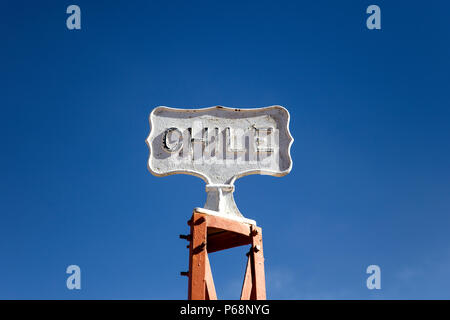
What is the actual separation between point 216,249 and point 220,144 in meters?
1.50

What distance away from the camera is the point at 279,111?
26.9 feet

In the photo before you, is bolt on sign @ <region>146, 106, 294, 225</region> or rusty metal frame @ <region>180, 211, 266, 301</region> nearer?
rusty metal frame @ <region>180, 211, 266, 301</region>

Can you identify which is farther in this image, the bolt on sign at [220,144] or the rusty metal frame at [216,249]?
the bolt on sign at [220,144]

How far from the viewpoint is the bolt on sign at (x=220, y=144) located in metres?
7.82

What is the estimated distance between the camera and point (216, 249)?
7820 mm

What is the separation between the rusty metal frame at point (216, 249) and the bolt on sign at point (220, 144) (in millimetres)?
498

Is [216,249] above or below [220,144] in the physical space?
below

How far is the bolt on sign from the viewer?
782 centimetres

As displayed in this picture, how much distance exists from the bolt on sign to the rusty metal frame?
0.50 m

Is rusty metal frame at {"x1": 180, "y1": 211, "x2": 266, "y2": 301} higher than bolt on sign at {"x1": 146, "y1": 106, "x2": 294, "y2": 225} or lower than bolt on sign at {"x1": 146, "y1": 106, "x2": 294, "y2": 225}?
lower

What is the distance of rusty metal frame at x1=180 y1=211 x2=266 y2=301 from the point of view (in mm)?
6613

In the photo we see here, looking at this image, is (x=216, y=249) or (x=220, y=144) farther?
(x=220, y=144)
